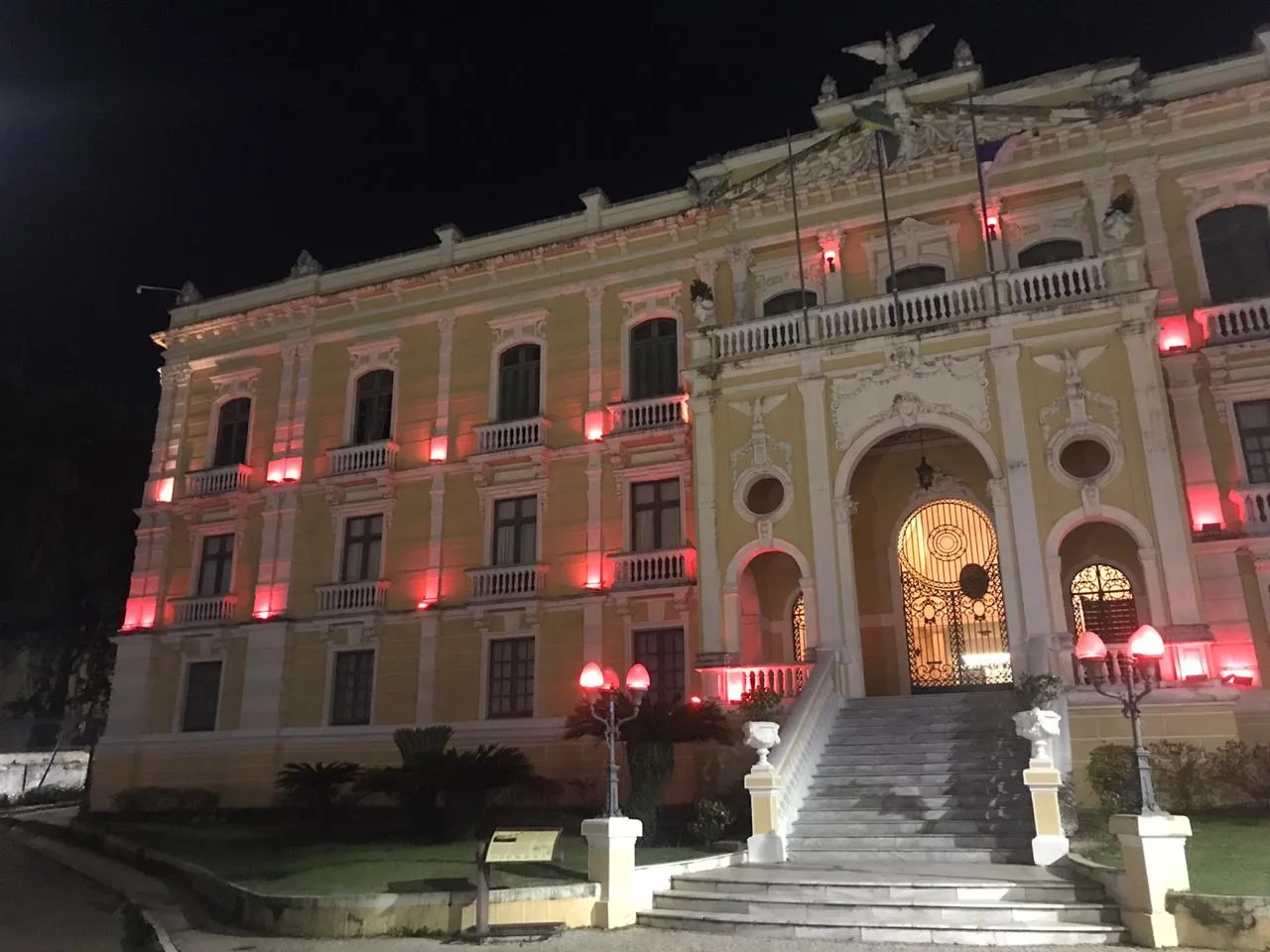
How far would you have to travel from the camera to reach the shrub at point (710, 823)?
1387 centimetres

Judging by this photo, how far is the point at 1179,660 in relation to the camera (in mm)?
14625

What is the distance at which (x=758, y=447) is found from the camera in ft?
59.9

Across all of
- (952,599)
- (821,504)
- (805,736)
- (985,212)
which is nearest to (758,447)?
(821,504)

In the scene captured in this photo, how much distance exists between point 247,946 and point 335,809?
10359 mm

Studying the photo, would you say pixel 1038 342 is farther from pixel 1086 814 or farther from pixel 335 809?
pixel 335 809

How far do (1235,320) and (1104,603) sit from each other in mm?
5583

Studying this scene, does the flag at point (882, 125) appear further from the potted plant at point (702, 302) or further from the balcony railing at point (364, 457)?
the balcony railing at point (364, 457)

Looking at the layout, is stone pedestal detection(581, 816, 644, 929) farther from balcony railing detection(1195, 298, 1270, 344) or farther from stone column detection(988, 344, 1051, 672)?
balcony railing detection(1195, 298, 1270, 344)

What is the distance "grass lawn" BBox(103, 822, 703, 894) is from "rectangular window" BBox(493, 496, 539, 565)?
7.23 meters

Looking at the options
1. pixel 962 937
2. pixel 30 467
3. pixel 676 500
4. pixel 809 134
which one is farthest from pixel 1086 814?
pixel 30 467

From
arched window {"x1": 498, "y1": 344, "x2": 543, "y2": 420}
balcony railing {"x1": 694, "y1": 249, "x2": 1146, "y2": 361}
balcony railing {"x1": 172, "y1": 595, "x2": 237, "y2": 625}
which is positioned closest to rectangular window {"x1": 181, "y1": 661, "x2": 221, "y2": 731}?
balcony railing {"x1": 172, "y1": 595, "x2": 237, "y2": 625}

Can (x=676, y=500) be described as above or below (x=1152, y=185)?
below

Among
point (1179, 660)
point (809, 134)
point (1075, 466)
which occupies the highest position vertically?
point (809, 134)

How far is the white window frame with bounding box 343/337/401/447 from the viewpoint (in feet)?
80.9
